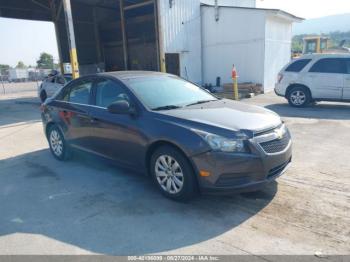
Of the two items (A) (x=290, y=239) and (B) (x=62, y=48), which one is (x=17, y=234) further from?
(B) (x=62, y=48)

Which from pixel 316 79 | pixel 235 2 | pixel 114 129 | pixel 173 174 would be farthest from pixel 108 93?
pixel 235 2

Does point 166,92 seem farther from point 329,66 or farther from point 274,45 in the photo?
point 274,45

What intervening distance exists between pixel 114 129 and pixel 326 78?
7883mm

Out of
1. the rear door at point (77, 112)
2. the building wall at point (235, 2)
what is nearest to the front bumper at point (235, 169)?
the rear door at point (77, 112)

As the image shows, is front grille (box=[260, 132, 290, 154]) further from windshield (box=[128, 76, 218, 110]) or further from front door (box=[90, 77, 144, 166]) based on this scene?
front door (box=[90, 77, 144, 166])

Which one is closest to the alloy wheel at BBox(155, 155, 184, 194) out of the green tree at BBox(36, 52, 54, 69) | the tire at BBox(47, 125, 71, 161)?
the tire at BBox(47, 125, 71, 161)

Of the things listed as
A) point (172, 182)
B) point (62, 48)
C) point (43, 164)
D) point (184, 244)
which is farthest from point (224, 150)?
point (62, 48)

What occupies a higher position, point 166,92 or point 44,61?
point 44,61

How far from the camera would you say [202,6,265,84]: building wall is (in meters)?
14.7

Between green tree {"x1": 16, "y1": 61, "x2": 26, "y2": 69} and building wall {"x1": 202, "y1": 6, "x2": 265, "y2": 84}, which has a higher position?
green tree {"x1": 16, "y1": 61, "x2": 26, "y2": 69}

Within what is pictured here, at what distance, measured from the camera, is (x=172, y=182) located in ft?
12.5

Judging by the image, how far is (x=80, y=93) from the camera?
5.21 meters

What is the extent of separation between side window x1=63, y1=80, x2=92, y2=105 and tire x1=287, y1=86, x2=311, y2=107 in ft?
24.9

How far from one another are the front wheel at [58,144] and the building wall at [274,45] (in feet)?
37.9
